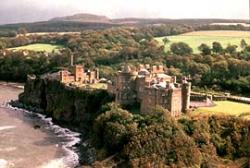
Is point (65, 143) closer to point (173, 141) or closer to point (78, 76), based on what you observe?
point (173, 141)

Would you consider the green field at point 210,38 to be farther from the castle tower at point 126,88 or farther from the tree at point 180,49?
the castle tower at point 126,88

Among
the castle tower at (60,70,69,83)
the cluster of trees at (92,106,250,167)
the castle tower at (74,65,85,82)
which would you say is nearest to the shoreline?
the castle tower at (60,70,69,83)

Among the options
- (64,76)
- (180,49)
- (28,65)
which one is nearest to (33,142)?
(64,76)

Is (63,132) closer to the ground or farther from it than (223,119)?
closer to the ground

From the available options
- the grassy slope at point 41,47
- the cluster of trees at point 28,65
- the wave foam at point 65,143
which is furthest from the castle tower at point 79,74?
the grassy slope at point 41,47

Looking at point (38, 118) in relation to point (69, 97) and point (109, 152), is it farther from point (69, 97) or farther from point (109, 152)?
point (109, 152)

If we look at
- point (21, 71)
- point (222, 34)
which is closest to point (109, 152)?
point (21, 71)
